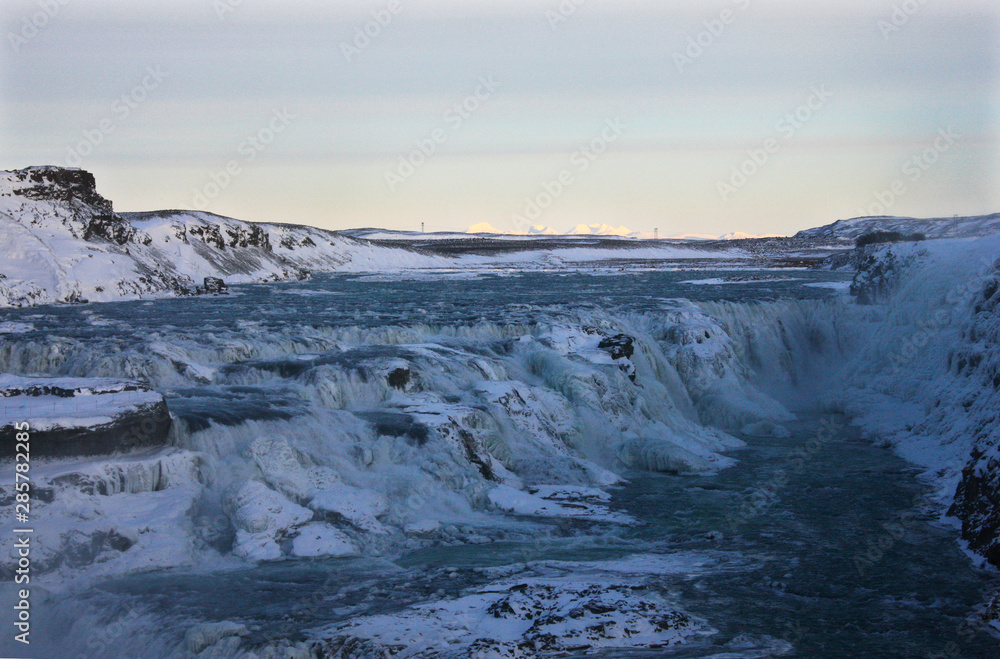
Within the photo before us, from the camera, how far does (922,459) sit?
18.8 meters

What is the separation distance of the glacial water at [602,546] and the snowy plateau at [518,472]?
6 cm

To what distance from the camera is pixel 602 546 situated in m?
13.3

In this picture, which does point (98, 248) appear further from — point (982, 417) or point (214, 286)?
point (982, 417)

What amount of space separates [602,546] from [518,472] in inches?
154


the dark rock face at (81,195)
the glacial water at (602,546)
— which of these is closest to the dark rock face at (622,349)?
the glacial water at (602,546)

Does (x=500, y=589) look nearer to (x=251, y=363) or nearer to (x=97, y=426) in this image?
(x=97, y=426)

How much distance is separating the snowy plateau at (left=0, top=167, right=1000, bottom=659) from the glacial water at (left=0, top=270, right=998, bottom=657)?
59mm

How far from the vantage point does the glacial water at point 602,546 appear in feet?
33.7

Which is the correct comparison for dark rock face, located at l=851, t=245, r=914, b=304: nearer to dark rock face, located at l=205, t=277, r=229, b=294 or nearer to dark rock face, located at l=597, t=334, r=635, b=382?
dark rock face, located at l=597, t=334, r=635, b=382

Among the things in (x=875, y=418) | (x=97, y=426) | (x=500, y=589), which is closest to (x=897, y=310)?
(x=875, y=418)

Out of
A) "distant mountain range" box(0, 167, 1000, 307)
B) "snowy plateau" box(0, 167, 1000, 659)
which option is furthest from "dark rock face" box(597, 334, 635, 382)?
"distant mountain range" box(0, 167, 1000, 307)

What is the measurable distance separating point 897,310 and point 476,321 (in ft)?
41.1

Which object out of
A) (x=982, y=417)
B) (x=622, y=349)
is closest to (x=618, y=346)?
(x=622, y=349)

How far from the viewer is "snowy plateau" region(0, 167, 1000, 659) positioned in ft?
34.1
